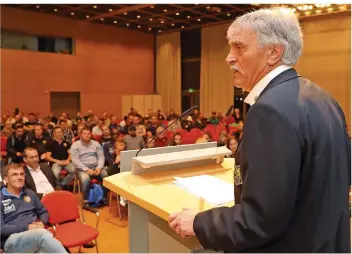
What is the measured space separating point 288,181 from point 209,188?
0.62m

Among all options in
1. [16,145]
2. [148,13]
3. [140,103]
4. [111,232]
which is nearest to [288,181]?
[111,232]

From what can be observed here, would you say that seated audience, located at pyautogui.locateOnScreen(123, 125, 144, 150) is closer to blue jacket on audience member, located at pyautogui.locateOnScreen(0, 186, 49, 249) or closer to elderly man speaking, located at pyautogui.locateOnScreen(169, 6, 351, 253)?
blue jacket on audience member, located at pyautogui.locateOnScreen(0, 186, 49, 249)

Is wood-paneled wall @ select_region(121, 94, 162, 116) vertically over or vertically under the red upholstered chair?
over

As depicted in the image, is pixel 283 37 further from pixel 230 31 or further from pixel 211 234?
pixel 211 234

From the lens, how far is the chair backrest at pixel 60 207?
373 cm

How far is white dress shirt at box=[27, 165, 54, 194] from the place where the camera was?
491 cm

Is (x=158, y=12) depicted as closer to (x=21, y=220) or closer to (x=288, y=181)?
(x=21, y=220)

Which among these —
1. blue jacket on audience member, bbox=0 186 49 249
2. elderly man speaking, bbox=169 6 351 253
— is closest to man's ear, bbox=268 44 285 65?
elderly man speaking, bbox=169 6 351 253

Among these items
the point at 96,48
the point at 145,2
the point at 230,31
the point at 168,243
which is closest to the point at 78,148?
the point at 168,243

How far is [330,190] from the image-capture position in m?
0.95

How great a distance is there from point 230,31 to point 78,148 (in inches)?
209

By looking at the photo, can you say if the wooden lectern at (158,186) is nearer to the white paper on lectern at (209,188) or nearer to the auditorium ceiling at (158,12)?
the white paper on lectern at (209,188)

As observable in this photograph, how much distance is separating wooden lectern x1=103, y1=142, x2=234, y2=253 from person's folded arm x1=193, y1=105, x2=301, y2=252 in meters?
0.38

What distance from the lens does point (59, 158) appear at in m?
6.64
